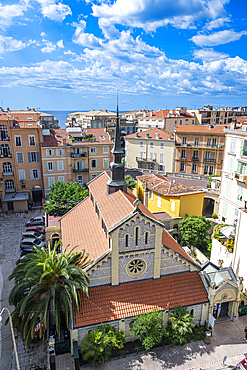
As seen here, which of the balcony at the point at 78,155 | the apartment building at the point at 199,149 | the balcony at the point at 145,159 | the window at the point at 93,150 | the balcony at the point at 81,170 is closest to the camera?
the balcony at the point at 78,155

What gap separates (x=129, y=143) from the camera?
68.8 meters

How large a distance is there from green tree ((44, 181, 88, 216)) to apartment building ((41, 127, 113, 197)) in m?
11.9

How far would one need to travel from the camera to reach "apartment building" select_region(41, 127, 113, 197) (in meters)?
51.1

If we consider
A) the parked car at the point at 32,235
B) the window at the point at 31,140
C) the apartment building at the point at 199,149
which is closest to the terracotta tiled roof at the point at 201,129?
the apartment building at the point at 199,149

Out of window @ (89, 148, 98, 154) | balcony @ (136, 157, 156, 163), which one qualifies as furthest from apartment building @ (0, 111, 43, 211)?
balcony @ (136, 157, 156, 163)

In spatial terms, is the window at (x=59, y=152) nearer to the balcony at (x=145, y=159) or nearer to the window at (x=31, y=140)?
the window at (x=31, y=140)

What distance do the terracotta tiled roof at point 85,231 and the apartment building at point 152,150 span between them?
113ft

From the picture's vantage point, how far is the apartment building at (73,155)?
51094 millimetres

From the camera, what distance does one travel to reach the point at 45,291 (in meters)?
19.2

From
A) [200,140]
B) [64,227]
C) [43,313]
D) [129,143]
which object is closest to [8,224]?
[64,227]

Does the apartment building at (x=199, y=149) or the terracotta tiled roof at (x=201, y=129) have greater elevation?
the terracotta tiled roof at (x=201, y=129)

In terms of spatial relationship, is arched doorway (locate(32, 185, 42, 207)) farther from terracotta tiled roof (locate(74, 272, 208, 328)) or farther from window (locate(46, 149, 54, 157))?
terracotta tiled roof (locate(74, 272, 208, 328))

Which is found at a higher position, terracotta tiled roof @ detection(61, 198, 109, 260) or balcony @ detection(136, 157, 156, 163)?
balcony @ detection(136, 157, 156, 163)

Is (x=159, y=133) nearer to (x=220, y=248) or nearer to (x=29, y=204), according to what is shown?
(x=29, y=204)
